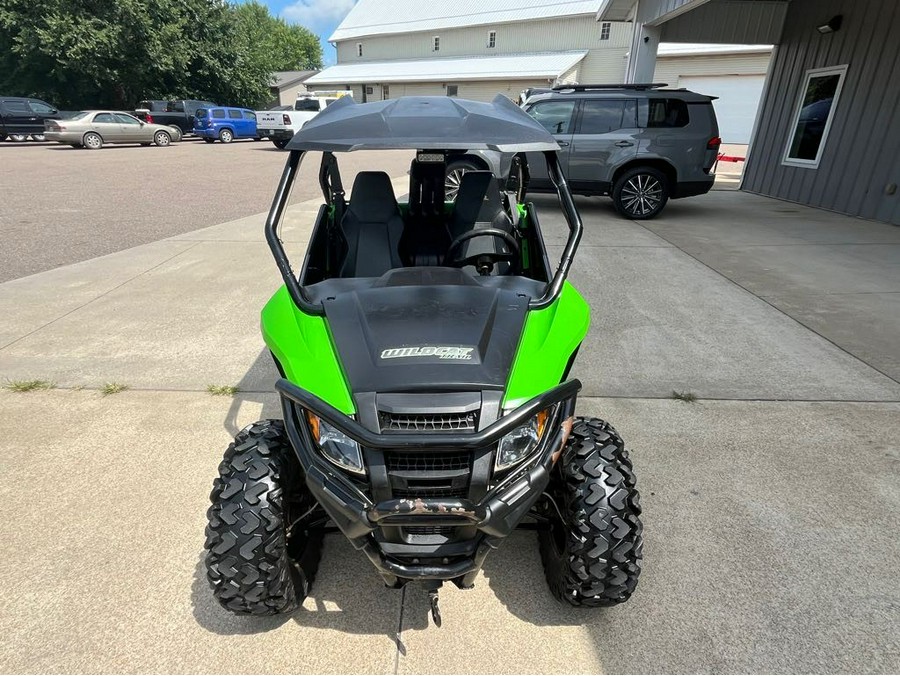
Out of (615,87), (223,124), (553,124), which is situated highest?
(615,87)

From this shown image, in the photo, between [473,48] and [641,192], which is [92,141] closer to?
[641,192]

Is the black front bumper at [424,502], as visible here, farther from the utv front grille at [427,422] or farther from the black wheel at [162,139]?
the black wheel at [162,139]

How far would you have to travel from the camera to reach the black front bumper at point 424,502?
1.44 metres

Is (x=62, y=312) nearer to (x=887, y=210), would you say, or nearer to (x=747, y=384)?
(x=747, y=384)

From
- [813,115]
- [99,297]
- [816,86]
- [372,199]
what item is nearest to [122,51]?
[99,297]

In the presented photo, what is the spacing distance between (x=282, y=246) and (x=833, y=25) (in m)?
11.4

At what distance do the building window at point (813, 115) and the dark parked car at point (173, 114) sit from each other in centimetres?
2309

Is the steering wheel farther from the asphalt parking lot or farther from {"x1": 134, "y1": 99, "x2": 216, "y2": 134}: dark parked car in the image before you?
{"x1": 134, "y1": 99, "x2": 216, "y2": 134}: dark parked car

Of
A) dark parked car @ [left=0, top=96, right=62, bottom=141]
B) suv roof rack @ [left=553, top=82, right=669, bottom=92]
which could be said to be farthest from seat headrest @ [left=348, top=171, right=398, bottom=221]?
dark parked car @ [left=0, top=96, right=62, bottom=141]

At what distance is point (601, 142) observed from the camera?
8.34 meters

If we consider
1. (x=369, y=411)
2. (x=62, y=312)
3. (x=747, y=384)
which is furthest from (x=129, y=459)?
(x=747, y=384)

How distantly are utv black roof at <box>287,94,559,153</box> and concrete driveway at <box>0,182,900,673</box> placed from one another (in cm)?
166

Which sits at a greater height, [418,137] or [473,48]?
[473,48]

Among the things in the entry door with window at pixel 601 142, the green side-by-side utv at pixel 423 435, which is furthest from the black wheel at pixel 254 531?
the entry door with window at pixel 601 142
